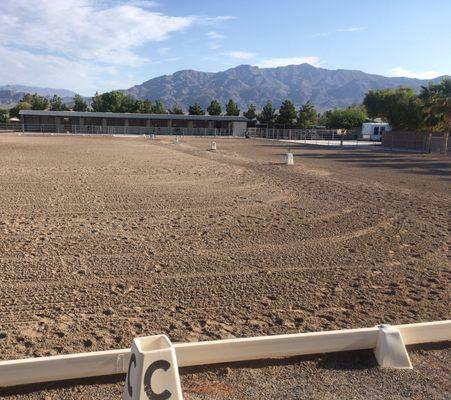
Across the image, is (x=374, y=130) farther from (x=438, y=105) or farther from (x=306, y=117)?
(x=438, y=105)

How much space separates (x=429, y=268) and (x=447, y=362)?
3.50 meters

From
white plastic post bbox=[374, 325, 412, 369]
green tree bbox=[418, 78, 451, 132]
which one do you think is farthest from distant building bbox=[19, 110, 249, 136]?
white plastic post bbox=[374, 325, 412, 369]

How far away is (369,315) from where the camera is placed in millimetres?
5867

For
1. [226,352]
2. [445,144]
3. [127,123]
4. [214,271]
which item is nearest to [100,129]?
[127,123]

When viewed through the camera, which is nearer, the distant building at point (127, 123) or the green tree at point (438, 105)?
the green tree at point (438, 105)

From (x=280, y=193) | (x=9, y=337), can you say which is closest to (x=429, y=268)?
(x=9, y=337)

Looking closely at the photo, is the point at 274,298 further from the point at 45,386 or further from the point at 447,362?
the point at 45,386

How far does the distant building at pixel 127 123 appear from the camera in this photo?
83.1 metres

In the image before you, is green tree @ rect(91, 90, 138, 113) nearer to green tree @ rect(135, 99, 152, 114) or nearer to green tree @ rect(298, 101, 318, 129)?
green tree @ rect(135, 99, 152, 114)

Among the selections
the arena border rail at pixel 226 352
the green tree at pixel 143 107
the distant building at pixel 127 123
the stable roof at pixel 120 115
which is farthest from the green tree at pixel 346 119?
the arena border rail at pixel 226 352

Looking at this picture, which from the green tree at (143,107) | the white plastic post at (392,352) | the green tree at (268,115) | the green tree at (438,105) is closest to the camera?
the white plastic post at (392,352)

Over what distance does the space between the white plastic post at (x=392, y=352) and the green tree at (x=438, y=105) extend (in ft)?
155

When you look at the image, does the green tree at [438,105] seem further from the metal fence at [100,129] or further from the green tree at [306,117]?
the metal fence at [100,129]

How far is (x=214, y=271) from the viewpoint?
746 cm
